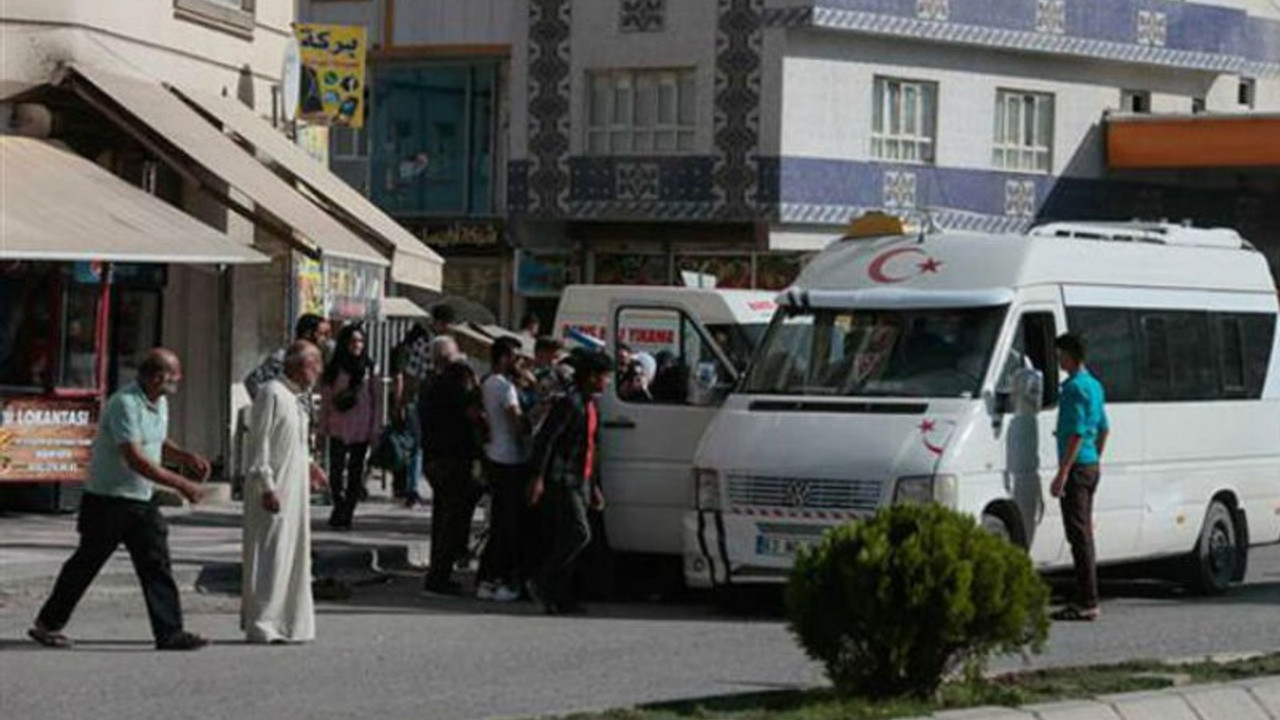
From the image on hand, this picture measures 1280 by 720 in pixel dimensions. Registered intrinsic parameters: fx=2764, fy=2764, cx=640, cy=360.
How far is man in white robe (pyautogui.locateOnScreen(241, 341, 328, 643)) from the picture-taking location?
50.9 ft

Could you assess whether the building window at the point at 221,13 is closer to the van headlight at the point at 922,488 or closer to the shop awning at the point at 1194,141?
the van headlight at the point at 922,488

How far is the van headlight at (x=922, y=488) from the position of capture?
17.0m

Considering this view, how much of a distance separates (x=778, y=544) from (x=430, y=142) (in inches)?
1320

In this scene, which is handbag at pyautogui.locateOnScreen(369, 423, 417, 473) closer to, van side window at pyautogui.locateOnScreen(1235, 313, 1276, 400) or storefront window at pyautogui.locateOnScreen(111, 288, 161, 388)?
storefront window at pyautogui.locateOnScreen(111, 288, 161, 388)

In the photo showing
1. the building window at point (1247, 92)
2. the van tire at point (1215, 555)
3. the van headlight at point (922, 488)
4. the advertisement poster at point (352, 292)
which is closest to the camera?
the van headlight at point (922, 488)

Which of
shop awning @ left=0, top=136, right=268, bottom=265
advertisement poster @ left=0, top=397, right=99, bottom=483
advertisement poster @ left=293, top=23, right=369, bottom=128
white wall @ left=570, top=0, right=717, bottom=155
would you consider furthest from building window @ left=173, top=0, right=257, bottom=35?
white wall @ left=570, top=0, right=717, bottom=155

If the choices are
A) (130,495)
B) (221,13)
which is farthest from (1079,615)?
(221,13)

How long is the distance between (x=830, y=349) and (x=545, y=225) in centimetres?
3080

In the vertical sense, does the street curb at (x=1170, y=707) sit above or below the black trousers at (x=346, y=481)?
below

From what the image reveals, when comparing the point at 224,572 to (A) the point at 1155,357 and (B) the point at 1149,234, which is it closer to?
(A) the point at 1155,357

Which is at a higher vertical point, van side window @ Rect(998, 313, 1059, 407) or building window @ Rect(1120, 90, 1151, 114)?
building window @ Rect(1120, 90, 1151, 114)

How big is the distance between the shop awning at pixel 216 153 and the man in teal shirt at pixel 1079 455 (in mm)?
7343

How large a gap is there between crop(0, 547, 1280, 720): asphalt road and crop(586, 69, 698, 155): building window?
92.0 feet

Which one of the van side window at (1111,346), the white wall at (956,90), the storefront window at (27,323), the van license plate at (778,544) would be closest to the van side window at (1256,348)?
the van side window at (1111,346)
